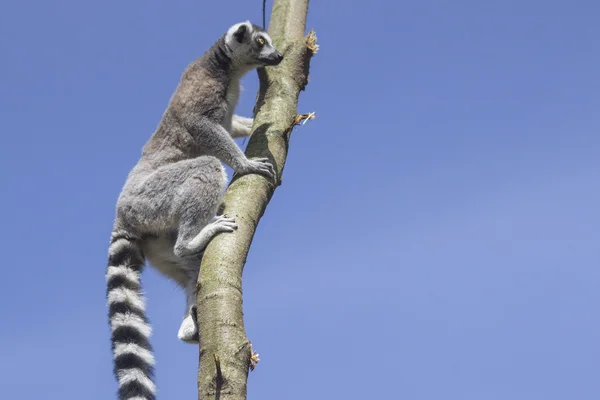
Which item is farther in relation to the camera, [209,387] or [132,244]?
[132,244]

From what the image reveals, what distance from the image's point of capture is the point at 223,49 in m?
7.68

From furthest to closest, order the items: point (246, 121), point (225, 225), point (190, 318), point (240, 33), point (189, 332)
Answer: point (246, 121)
point (240, 33)
point (190, 318)
point (189, 332)
point (225, 225)

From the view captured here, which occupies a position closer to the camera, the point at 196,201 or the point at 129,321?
the point at 129,321

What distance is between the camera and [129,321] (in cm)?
579

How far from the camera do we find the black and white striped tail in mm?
5213

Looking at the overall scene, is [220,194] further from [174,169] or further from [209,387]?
[209,387]

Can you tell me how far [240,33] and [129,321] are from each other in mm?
3475

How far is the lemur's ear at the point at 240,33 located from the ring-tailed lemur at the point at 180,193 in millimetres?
15

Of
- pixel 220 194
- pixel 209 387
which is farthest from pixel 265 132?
pixel 209 387

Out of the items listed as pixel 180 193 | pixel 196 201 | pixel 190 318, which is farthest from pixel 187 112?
pixel 190 318

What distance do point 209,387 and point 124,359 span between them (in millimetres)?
2043

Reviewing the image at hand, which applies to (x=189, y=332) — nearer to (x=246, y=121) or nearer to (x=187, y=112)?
(x=187, y=112)

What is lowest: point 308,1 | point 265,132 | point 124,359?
point 124,359

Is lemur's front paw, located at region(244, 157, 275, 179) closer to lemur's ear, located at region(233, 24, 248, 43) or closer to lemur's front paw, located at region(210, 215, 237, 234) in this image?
lemur's front paw, located at region(210, 215, 237, 234)
